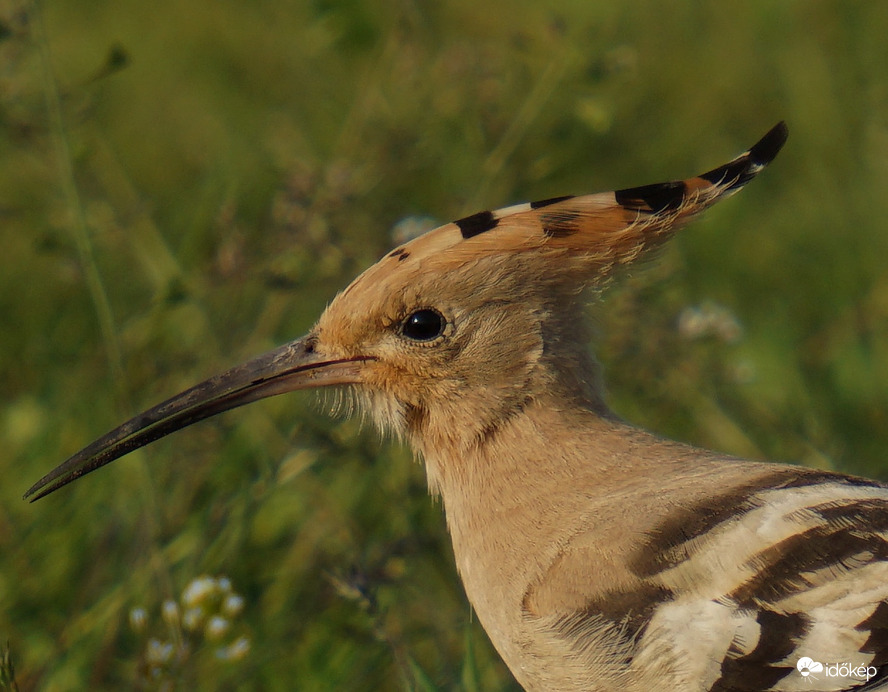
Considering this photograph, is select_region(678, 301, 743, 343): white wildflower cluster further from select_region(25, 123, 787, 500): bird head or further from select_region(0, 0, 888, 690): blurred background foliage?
select_region(25, 123, 787, 500): bird head

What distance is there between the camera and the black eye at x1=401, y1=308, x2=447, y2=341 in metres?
2.12

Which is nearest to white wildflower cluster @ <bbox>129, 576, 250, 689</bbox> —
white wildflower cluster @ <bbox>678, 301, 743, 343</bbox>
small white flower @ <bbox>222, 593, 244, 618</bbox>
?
small white flower @ <bbox>222, 593, 244, 618</bbox>

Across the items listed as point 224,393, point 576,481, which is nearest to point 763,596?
point 576,481

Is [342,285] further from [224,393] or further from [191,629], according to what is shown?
[191,629]

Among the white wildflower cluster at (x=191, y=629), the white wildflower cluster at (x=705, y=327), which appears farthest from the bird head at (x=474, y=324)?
the white wildflower cluster at (x=705, y=327)

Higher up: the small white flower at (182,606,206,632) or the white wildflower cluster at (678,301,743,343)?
the white wildflower cluster at (678,301,743,343)

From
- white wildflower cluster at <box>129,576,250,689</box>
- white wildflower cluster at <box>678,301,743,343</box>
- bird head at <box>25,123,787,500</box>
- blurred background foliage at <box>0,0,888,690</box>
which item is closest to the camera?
white wildflower cluster at <box>129,576,250,689</box>

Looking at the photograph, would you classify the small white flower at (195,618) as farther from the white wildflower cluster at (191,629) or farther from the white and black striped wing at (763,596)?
the white and black striped wing at (763,596)

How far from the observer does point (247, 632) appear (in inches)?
96.4

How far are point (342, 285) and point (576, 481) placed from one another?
112cm

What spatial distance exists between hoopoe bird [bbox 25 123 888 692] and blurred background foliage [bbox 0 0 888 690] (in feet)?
0.52

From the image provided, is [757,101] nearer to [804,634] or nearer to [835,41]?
[835,41]

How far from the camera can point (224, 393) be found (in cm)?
217

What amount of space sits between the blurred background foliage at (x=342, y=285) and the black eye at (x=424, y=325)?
10.1 inches
